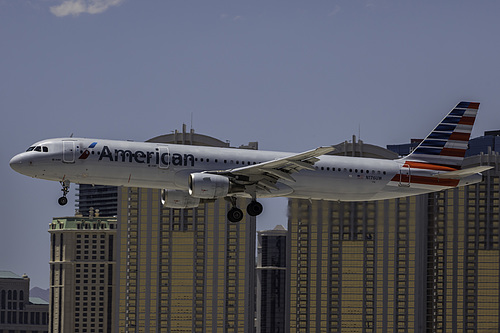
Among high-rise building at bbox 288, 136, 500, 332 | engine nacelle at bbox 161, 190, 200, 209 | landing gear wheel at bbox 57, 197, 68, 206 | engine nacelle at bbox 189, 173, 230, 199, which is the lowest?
high-rise building at bbox 288, 136, 500, 332

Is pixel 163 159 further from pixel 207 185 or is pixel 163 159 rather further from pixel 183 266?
pixel 183 266

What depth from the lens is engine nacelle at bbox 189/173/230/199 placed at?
7181 cm

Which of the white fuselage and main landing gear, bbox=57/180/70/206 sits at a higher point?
the white fuselage

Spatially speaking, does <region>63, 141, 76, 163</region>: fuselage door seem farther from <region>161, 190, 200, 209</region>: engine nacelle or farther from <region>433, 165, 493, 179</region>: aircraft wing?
<region>433, 165, 493, 179</region>: aircraft wing

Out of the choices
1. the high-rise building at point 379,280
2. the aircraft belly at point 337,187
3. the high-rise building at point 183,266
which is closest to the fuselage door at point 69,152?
the aircraft belly at point 337,187

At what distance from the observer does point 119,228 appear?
653 feet

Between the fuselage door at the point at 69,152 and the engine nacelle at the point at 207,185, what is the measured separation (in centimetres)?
828

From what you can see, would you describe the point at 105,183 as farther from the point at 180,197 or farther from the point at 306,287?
the point at 306,287

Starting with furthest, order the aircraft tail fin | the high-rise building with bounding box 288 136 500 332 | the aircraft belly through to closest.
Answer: the high-rise building with bounding box 288 136 500 332
the aircraft tail fin
the aircraft belly

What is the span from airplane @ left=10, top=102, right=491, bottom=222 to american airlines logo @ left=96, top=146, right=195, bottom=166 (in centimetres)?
7

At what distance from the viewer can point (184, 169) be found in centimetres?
7344

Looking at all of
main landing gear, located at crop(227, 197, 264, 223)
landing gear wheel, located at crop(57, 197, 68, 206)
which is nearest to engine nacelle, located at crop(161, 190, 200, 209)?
main landing gear, located at crop(227, 197, 264, 223)

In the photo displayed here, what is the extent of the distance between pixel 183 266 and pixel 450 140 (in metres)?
116

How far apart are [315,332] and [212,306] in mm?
20318
